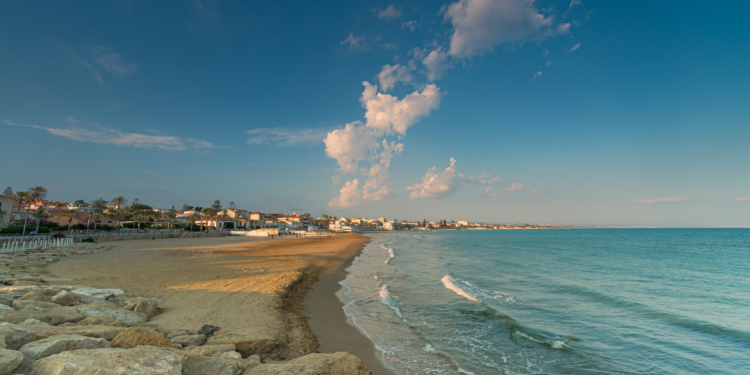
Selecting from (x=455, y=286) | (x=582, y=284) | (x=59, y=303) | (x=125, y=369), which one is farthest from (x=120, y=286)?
(x=582, y=284)

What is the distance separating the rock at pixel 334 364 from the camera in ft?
17.8

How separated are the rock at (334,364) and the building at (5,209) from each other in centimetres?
6812

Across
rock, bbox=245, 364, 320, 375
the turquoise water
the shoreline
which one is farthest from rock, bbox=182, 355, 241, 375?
the turquoise water

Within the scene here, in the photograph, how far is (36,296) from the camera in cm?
823

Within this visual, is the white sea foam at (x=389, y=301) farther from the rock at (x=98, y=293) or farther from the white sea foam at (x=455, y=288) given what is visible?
the rock at (x=98, y=293)

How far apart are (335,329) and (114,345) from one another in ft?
20.2

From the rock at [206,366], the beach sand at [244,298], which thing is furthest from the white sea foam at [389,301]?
the rock at [206,366]

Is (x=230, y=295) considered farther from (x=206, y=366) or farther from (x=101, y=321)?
(x=206, y=366)

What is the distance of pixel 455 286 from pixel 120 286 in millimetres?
16292

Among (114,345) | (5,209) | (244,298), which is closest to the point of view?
(114,345)

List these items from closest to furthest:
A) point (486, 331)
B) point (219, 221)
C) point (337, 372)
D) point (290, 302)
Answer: point (337, 372) → point (486, 331) → point (290, 302) → point (219, 221)

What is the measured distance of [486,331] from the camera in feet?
33.5

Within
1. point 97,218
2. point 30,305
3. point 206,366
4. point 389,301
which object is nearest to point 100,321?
point 30,305

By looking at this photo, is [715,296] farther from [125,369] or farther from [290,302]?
[125,369]
